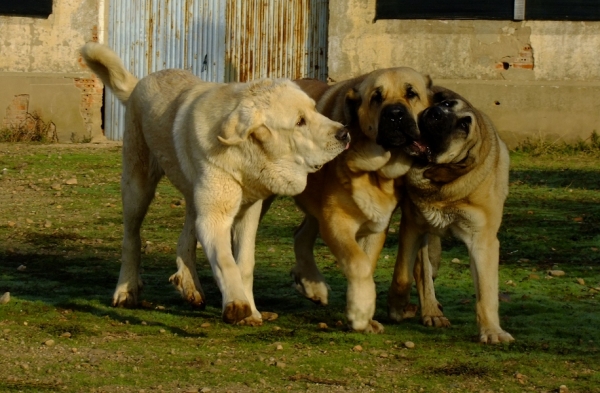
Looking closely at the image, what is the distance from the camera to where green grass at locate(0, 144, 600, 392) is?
15.6 ft

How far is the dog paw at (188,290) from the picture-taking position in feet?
19.9

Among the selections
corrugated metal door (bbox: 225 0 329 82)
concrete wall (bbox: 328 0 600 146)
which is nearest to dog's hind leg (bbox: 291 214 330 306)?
concrete wall (bbox: 328 0 600 146)

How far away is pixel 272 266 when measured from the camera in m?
7.74

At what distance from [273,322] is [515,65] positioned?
10.2 metres

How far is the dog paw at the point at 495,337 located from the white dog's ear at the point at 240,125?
5.26 feet

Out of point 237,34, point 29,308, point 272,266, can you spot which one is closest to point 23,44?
point 237,34

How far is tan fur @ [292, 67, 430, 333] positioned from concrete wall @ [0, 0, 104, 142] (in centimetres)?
1043

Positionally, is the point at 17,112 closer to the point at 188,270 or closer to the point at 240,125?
the point at 188,270

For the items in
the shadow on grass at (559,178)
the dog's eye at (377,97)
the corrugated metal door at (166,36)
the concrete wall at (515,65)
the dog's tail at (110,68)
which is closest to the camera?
the dog's eye at (377,97)

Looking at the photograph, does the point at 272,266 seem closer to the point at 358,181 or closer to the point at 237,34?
the point at 358,181

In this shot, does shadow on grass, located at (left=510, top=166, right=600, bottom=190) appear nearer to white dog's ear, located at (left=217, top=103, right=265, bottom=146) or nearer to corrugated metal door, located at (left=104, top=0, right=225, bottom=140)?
corrugated metal door, located at (left=104, top=0, right=225, bottom=140)

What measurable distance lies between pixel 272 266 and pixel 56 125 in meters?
9.10

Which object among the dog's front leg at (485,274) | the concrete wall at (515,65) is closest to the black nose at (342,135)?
the dog's front leg at (485,274)

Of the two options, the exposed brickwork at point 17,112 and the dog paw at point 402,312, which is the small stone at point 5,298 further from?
the exposed brickwork at point 17,112
